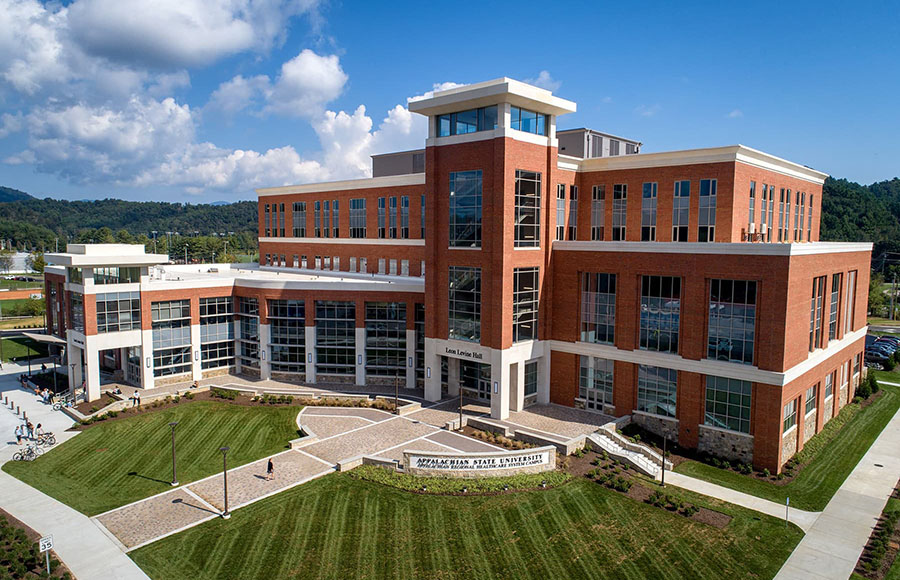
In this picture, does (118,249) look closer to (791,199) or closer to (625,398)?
(625,398)

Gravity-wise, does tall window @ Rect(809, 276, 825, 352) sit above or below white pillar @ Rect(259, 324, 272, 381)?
above

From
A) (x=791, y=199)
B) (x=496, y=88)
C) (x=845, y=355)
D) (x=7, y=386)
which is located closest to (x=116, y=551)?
(x=496, y=88)

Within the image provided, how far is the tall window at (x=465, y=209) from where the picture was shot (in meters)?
41.1

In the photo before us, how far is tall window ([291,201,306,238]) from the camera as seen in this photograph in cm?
6838

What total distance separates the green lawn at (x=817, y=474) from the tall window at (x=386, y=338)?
23.7 m

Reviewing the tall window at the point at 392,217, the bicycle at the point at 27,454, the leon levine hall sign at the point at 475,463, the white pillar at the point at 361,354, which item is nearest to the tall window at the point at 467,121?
the tall window at the point at 392,217

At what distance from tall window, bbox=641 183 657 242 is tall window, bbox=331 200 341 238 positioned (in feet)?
111

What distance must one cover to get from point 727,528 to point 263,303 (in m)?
38.8

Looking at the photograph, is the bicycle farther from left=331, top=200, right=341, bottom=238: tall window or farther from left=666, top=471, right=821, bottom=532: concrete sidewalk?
left=666, top=471, right=821, bottom=532: concrete sidewalk

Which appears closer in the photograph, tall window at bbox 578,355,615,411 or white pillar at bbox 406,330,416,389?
tall window at bbox 578,355,615,411

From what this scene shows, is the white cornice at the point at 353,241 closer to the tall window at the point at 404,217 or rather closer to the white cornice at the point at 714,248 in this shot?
the tall window at the point at 404,217

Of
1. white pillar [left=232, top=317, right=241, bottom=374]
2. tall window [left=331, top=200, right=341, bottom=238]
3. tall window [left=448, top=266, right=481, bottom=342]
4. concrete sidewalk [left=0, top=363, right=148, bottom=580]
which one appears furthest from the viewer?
tall window [left=331, top=200, right=341, bottom=238]

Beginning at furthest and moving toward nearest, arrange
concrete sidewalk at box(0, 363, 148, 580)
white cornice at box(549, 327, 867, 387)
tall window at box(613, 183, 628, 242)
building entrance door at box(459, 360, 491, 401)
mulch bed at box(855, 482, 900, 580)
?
1. tall window at box(613, 183, 628, 242)
2. building entrance door at box(459, 360, 491, 401)
3. white cornice at box(549, 327, 867, 387)
4. mulch bed at box(855, 482, 900, 580)
5. concrete sidewalk at box(0, 363, 148, 580)

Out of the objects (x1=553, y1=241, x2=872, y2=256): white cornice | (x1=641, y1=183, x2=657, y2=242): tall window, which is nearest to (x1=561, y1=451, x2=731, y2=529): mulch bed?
(x1=553, y1=241, x2=872, y2=256): white cornice
